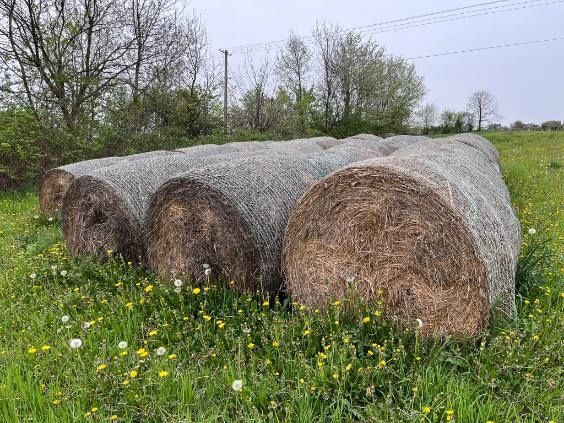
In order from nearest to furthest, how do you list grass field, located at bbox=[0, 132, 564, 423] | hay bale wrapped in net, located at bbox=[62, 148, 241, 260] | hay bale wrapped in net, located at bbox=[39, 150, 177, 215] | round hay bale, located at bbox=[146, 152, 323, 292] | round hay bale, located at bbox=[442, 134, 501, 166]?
1. grass field, located at bbox=[0, 132, 564, 423]
2. round hay bale, located at bbox=[146, 152, 323, 292]
3. hay bale wrapped in net, located at bbox=[62, 148, 241, 260]
4. hay bale wrapped in net, located at bbox=[39, 150, 177, 215]
5. round hay bale, located at bbox=[442, 134, 501, 166]

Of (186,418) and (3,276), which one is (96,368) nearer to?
(186,418)

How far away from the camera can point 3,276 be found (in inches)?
181

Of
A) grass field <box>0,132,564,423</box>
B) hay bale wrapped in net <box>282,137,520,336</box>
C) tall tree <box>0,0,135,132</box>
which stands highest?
tall tree <box>0,0,135,132</box>

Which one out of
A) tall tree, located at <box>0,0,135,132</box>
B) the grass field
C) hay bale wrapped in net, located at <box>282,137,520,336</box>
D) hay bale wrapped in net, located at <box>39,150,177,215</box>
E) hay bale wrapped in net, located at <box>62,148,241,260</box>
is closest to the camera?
the grass field

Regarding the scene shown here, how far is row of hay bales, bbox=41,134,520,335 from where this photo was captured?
9.37ft

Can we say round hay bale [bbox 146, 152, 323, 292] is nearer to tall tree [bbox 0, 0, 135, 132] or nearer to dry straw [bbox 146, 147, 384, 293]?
dry straw [bbox 146, 147, 384, 293]

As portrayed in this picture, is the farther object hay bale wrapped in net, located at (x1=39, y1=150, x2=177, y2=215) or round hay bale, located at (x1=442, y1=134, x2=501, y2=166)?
round hay bale, located at (x1=442, y1=134, x2=501, y2=166)

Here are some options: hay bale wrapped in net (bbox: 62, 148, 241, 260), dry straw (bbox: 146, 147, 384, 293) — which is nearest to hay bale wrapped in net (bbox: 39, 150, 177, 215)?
hay bale wrapped in net (bbox: 62, 148, 241, 260)

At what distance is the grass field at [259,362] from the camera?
2.29 m

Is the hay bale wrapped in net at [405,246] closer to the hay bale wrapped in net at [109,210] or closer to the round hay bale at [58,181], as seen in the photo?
the hay bale wrapped in net at [109,210]

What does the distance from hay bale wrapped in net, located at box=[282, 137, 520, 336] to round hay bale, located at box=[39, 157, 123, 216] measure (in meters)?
5.38

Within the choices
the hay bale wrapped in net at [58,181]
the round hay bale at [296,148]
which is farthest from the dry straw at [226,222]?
the hay bale wrapped in net at [58,181]

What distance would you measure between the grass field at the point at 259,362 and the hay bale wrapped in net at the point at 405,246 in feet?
0.60

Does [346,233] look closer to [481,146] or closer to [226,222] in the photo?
[226,222]
